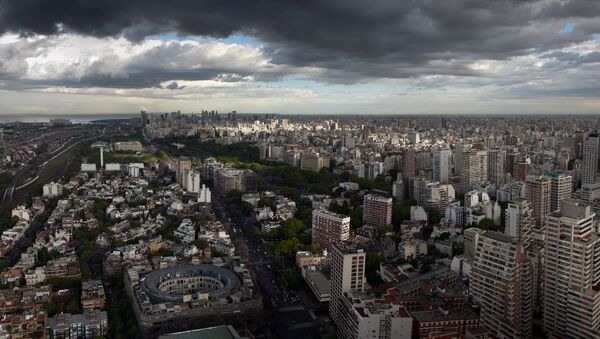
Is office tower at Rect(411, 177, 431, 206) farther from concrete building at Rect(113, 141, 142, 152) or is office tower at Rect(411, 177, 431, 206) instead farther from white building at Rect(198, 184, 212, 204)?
concrete building at Rect(113, 141, 142, 152)

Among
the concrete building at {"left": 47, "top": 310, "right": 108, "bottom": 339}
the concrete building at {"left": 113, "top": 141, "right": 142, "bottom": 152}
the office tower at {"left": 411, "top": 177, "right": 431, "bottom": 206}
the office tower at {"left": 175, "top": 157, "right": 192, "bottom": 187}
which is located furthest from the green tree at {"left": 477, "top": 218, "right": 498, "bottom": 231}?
the concrete building at {"left": 113, "top": 141, "right": 142, "bottom": 152}

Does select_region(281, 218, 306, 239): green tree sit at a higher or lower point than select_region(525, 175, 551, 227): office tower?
lower

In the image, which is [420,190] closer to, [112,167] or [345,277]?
[345,277]

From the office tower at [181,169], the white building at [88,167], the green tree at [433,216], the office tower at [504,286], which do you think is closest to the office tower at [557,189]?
the green tree at [433,216]

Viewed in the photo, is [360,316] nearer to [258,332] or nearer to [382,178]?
[258,332]

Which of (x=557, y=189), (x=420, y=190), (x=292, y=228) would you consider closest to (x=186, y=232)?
(x=292, y=228)

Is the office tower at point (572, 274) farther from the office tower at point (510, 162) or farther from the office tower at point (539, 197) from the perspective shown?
the office tower at point (510, 162)
